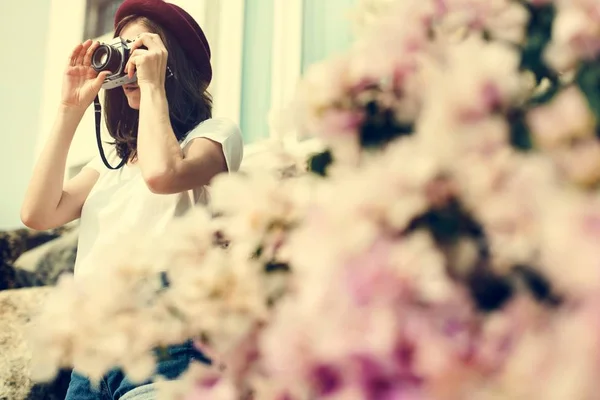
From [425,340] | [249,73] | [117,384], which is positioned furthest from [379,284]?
[249,73]

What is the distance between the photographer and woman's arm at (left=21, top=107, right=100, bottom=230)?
0.97 metres

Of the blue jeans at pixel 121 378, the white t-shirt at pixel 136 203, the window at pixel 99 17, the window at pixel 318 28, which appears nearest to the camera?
the blue jeans at pixel 121 378

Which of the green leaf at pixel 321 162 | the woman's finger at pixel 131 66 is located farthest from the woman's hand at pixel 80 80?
the green leaf at pixel 321 162

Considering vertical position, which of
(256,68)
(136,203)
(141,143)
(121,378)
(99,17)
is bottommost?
(121,378)

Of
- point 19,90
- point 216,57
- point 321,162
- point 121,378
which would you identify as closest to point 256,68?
point 216,57

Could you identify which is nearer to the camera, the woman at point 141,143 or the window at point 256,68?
the woman at point 141,143

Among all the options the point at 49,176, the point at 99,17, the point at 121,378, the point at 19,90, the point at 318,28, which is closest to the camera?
the point at 121,378

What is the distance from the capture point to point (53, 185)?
0.98 meters

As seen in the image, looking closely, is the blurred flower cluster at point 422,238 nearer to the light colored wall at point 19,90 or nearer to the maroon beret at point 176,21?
the maroon beret at point 176,21

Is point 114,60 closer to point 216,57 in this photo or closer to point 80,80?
point 80,80

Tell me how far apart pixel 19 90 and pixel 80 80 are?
3.53 feet

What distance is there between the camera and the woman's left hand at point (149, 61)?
854 millimetres

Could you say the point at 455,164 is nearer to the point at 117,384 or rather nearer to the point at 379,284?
the point at 379,284

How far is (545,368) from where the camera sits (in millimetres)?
154
